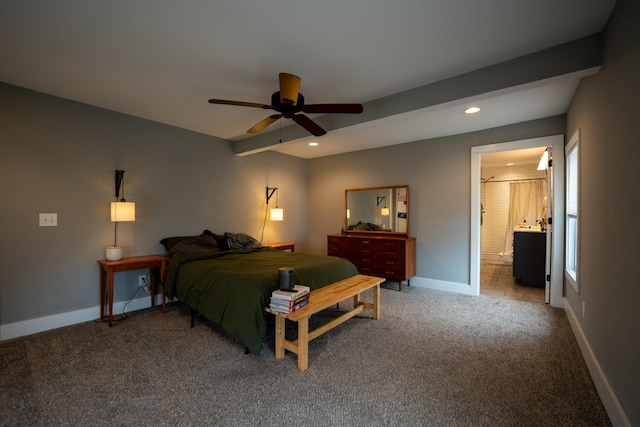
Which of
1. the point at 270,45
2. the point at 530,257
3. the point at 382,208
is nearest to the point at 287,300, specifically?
the point at 270,45

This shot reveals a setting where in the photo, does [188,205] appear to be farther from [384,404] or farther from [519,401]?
[519,401]

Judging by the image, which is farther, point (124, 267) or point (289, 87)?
point (124, 267)

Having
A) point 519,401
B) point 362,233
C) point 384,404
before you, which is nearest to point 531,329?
point 519,401

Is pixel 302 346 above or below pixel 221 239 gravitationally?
below

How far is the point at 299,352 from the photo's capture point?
2.22 metres

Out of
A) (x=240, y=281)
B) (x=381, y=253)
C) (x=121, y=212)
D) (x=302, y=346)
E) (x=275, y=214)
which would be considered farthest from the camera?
(x=275, y=214)

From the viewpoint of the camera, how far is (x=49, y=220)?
9.82 feet

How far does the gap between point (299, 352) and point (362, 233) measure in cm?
327

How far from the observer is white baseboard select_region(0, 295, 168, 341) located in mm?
2762

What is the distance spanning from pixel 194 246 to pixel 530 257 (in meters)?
5.26

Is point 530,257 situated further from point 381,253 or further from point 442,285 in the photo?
point 381,253

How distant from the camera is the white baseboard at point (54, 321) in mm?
2762

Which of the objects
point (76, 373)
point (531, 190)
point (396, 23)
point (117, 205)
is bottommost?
point (76, 373)

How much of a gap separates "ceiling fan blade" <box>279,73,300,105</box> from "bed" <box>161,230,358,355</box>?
150 centimetres
